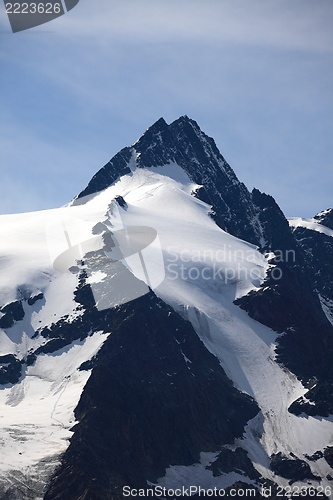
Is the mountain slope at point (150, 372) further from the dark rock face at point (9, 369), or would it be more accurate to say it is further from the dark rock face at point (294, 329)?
the dark rock face at point (294, 329)

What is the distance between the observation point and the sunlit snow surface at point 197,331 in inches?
4210

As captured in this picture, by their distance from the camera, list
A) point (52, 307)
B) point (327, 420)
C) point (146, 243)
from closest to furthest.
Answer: point (327, 420)
point (52, 307)
point (146, 243)

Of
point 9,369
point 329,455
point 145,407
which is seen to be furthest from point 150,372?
point 329,455

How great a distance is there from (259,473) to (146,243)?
8691 cm

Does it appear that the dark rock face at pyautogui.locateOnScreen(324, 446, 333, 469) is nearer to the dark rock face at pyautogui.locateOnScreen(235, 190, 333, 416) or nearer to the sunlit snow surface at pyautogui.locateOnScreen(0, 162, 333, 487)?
the sunlit snow surface at pyautogui.locateOnScreen(0, 162, 333, 487)

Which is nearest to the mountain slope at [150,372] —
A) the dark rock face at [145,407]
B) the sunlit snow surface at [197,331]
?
the dark rock face at [145,407]

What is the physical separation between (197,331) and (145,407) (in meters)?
32.9

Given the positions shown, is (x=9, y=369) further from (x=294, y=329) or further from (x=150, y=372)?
(x=294, y=329)

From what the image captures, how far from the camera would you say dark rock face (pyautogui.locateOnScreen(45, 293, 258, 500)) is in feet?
323

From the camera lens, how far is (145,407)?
4528 inches

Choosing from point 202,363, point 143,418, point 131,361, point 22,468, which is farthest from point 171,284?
point 22,468

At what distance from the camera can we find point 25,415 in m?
109

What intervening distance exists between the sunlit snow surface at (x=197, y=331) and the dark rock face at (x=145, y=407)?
3291 millimetres

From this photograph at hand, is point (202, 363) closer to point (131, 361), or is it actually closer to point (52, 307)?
point (131, 361)
